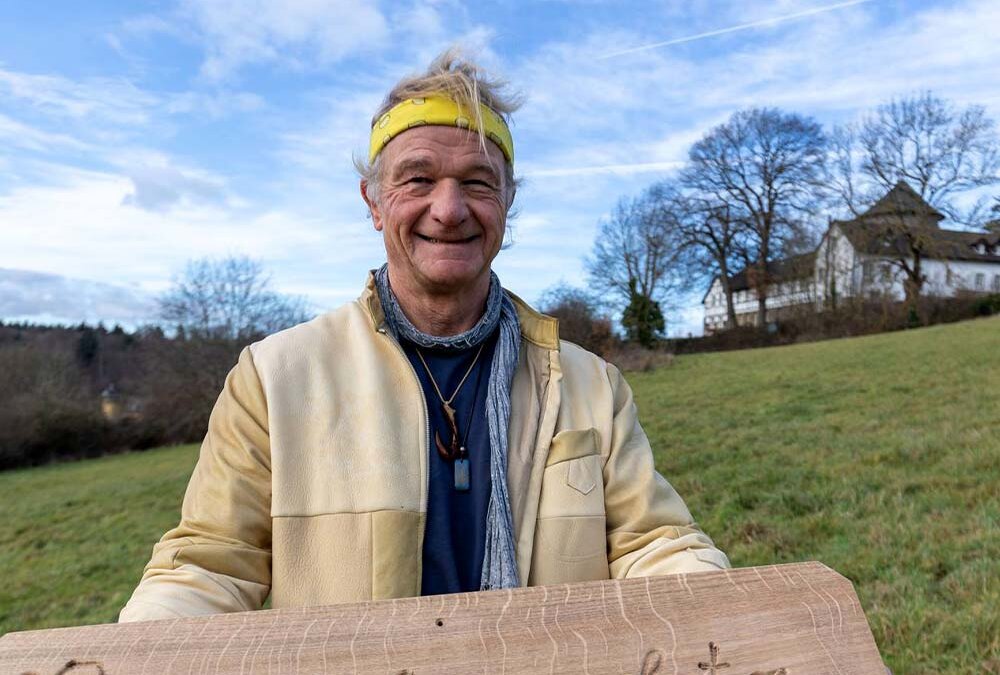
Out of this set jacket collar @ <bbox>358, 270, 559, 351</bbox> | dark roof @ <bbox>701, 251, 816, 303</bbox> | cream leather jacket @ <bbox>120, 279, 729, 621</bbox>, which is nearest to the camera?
cream leather jacket @ <bbox>120, 279, 729, 621</bbox>

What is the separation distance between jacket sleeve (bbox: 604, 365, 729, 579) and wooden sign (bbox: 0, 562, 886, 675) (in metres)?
0.41

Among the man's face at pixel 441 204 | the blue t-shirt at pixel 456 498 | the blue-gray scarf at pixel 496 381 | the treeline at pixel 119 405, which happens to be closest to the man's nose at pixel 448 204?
the man's face at pixel 441 204

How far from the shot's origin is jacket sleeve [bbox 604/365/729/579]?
199cm

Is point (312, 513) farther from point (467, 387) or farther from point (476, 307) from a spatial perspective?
point (476, 307)

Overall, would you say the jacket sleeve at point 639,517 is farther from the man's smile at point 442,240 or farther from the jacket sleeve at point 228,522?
the jacket sleeve at point 228,522

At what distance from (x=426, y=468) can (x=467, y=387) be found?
32 cm

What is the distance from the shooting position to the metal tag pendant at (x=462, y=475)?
209 cm

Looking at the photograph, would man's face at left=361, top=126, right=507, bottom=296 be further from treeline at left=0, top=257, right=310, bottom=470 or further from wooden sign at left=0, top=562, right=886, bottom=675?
treeline at left=0, top=257, right=310, bottom=470

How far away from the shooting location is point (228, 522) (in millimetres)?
1943

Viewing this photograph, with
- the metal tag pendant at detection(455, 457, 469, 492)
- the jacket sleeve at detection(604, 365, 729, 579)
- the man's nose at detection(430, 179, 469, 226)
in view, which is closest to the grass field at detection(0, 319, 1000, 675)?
the jacket sleeve at detection(604, 365, 729, 579)

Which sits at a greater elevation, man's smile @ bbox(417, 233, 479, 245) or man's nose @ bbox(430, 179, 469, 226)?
man's nose @ bbox(430, 179, 469, 226)

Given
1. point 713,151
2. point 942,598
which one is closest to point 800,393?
point 942,598

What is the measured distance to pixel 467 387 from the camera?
227 cm

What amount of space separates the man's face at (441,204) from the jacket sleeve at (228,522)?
22.2 inches
